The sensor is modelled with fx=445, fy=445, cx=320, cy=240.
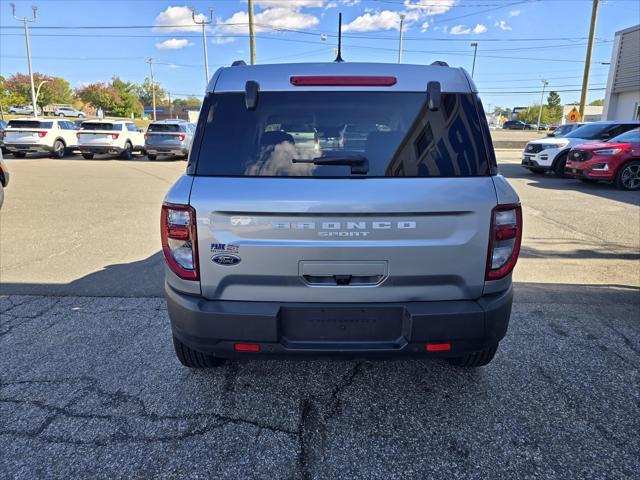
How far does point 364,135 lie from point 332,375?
1.65 metres

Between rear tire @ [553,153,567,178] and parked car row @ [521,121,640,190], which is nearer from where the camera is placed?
parked car row @ [521,121,640,190]

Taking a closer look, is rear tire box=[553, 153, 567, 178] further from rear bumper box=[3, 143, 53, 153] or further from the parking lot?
rear bumper box=[3, 143, 53, 153]

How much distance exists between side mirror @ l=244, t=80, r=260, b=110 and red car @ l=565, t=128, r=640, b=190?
11912 millimetres

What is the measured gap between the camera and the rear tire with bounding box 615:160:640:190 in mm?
11344

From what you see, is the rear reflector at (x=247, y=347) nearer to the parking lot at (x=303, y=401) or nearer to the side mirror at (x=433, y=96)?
the parking lot at (x=303, y=401)

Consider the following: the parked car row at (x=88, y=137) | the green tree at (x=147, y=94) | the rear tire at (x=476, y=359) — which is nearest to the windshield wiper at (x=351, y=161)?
the rear tire at (x=476, y=359)

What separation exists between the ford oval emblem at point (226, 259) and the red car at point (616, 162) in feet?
40.0

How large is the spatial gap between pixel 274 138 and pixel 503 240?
1356mm

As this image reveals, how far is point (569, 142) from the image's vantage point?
1394 centimetres

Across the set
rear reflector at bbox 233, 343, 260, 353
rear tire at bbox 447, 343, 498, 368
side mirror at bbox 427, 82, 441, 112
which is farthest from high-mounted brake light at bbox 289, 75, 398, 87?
rear tire at bbox 447, 343, 498, 368

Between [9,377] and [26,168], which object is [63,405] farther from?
[26,168]

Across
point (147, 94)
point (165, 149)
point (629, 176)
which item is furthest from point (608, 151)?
point (147, 94)

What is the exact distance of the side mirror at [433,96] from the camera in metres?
2.40

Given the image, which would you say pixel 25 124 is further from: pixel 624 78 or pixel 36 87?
pixel 36 87
